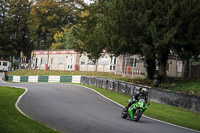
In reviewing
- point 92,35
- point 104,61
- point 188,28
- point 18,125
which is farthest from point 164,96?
point 104,61

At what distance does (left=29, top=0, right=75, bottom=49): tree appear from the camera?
228 ft

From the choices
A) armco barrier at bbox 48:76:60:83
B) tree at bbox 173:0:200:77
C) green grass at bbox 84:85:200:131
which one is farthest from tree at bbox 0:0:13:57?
green grass at bbox 84:85:200:131

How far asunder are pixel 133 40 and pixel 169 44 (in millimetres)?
2943

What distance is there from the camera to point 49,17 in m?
68.3

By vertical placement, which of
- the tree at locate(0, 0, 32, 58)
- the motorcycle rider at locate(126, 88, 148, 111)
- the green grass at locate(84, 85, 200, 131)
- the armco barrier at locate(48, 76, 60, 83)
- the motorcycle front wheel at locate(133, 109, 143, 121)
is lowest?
the green grass at locate(84, 85, 200, 131)

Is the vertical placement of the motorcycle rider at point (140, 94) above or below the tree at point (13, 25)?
below

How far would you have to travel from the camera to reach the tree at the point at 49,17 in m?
69.4

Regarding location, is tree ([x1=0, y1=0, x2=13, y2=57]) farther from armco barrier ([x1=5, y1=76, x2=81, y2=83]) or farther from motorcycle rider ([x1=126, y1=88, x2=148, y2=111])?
motorcycle rider ([x1=126, y1=88, x2=148, y2=111])

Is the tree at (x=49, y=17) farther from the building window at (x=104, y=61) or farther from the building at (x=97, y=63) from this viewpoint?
the building window at (x=104, y=61)

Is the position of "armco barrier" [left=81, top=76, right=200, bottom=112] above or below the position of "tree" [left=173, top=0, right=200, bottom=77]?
below

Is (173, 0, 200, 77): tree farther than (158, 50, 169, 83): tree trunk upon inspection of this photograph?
No

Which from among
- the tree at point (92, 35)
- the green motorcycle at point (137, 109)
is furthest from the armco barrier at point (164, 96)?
the tree at point (92, 35)

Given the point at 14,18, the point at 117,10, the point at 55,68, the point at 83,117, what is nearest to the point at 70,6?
the point at 14,18

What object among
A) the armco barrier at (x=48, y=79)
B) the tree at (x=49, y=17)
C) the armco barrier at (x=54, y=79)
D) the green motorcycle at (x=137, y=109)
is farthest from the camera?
the tree at (x=49, y=17)
